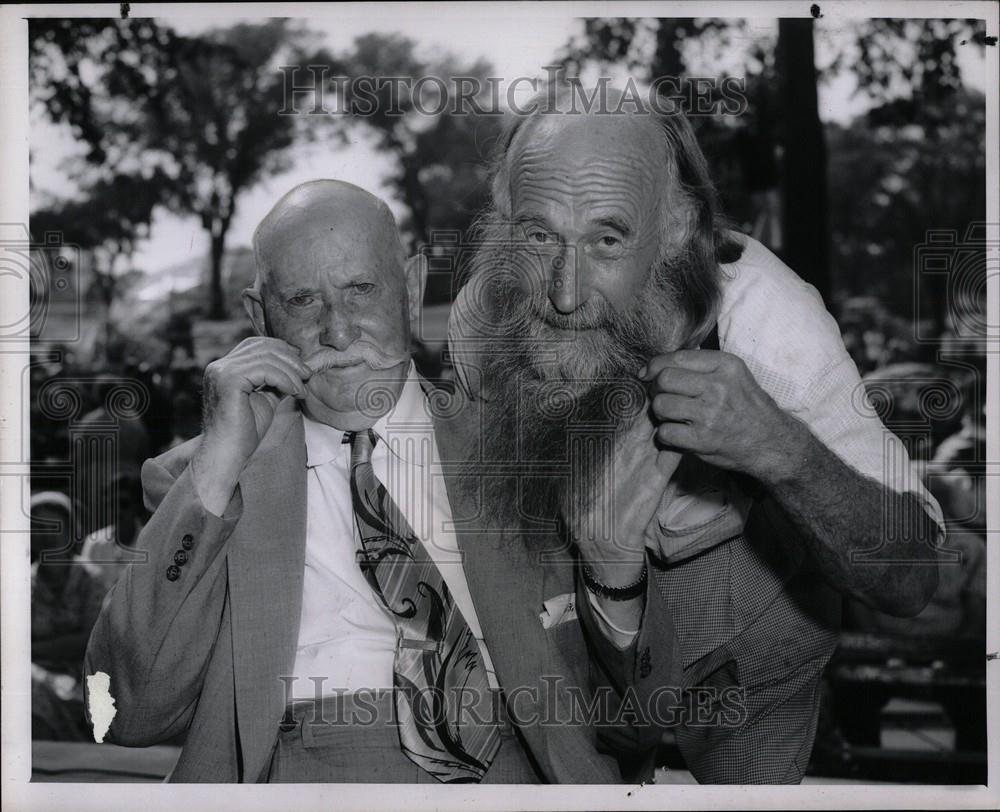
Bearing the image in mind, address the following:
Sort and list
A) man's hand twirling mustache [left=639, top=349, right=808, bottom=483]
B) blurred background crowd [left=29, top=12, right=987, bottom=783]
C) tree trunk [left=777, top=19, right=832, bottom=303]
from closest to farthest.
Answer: man's hand twirling mustache [left=639, top=349, right=808, bottom=483] < blurred background crowd [left=29, top=12, right=987, bottom=783] < tree trunk [left=777, top=19, right=832, bottom=303]

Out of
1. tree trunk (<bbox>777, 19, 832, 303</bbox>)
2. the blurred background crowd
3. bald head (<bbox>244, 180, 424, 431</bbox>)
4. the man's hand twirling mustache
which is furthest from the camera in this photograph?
tree trunk (<bbox>777, 19, 832, 303</bbox>)

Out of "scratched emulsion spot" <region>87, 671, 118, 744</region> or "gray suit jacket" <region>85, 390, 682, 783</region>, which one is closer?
"gray suit jacket" <region>85, 390, 682, 783</region>

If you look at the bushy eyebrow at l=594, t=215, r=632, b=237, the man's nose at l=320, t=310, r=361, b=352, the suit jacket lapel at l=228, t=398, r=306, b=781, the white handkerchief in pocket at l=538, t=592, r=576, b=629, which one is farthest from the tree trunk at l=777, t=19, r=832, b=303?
the suit jacket lapel at l=228, t=398, r=306, b=781

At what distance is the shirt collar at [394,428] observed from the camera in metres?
2.67

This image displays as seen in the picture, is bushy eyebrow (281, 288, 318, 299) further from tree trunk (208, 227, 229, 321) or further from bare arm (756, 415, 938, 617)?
bare arm (756, 415, 938, 617)

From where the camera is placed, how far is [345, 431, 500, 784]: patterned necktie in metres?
2.60

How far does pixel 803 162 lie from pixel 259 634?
7.09 ft

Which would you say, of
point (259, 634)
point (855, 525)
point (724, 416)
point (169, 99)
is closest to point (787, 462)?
point (724, 416)

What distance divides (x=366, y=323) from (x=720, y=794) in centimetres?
146

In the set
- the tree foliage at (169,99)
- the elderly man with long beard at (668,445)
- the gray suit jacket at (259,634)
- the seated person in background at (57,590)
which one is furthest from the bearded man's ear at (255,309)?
the seated person in background at (57,590)

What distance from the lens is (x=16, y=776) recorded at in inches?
110

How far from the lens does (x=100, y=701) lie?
2.62m

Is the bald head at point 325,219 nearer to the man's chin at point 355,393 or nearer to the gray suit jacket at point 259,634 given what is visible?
the man's chin at point 355,393

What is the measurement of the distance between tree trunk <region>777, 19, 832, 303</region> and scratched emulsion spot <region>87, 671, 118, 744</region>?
2.06 m
